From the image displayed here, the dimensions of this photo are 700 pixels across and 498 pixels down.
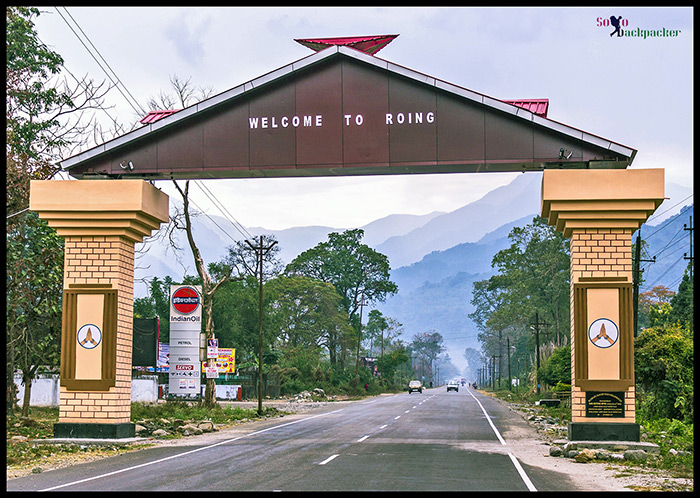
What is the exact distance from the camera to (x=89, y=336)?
2078 cm

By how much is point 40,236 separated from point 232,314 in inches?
1499

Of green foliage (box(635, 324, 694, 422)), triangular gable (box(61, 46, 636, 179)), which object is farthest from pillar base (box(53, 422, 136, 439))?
green foliage (box(635, 324, 694, 422))

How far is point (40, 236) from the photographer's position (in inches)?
1232

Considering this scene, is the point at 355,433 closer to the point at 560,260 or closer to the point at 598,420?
the point at 598,420

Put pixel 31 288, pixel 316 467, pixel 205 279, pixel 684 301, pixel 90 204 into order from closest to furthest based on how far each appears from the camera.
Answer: pixel 316 467 → pixel 90 204 → pixel 31 288 → pixel 205 279 → pixel 684 301

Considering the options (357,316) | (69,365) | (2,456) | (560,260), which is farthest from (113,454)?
(357,316)

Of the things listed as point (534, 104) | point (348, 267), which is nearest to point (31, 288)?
point (534, 104)

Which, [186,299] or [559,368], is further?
[559,368]

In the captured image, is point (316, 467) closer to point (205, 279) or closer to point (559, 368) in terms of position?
point (205, 279)

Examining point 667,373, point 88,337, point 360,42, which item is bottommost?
point 667,373

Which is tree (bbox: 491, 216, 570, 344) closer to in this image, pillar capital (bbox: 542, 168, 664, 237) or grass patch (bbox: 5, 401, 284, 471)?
grass patch (bbox: 5, 401, 284, 471)

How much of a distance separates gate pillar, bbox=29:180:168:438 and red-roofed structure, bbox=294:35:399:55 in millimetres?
6138

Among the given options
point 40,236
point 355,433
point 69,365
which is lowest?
point 355,433

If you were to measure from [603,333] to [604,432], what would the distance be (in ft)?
7.72
